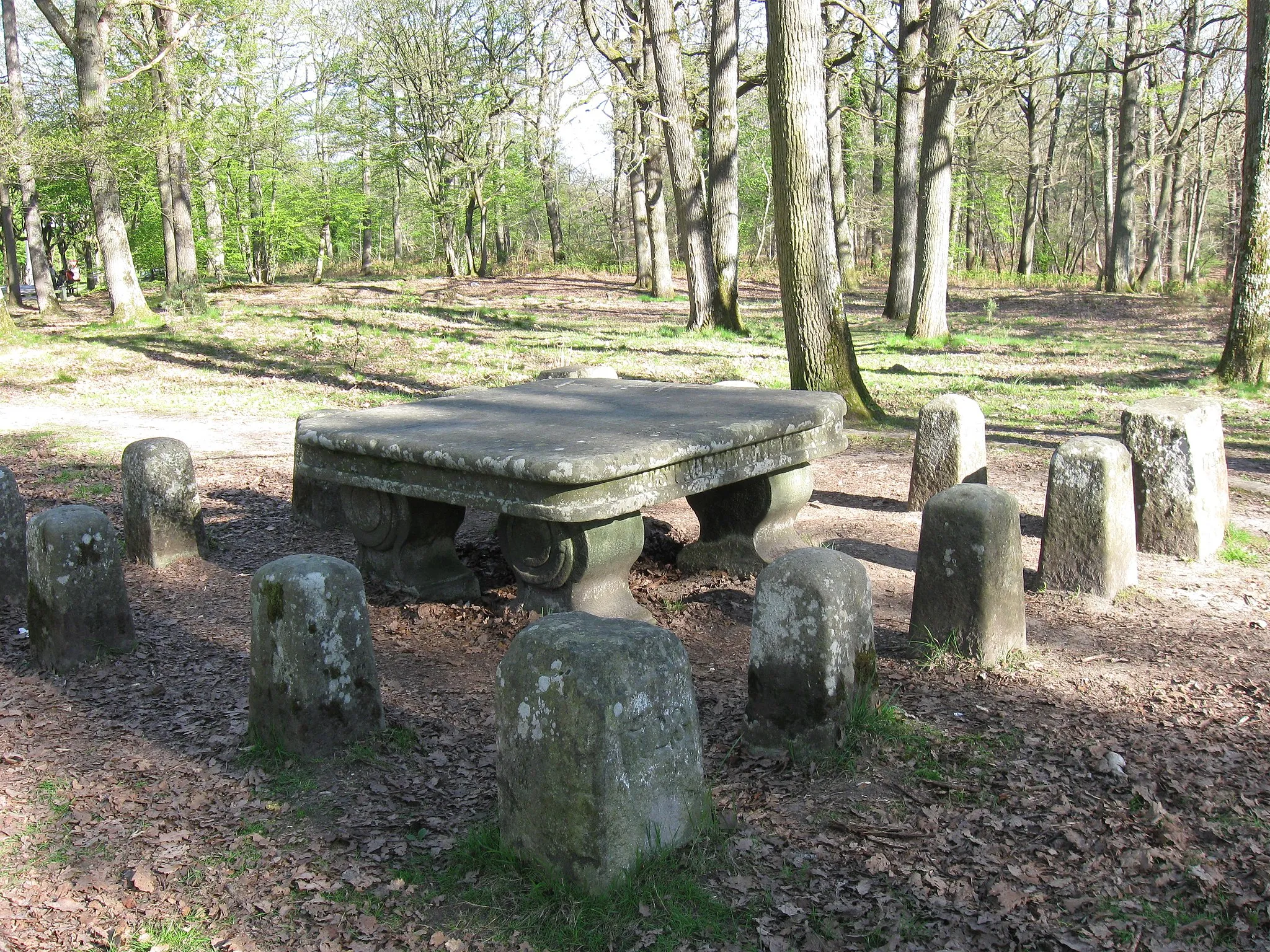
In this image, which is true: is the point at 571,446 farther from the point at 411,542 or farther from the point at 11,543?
the point at 11,543

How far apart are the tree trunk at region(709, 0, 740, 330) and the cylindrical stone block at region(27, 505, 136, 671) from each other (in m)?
12.8

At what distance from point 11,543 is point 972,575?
5.02 metres

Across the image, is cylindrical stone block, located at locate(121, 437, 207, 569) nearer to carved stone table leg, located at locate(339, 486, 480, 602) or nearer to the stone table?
the stone table

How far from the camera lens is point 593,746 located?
2.72 metres

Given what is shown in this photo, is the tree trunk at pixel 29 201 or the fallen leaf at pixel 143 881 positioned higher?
the tree trunk at pixel 29 201

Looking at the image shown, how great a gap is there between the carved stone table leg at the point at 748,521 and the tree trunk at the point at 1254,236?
272 inches

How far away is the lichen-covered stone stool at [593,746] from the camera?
107 inches

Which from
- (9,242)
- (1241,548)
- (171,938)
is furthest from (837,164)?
(171,938)

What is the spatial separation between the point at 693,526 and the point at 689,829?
3.98m

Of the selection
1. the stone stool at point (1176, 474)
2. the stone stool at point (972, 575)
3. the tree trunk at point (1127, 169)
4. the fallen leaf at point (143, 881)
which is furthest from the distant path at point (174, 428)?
the tree trunk at point (1127, 169)

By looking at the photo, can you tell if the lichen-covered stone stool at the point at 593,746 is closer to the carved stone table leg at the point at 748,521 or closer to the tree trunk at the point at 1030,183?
the carved stone table leg at the point at 748,521

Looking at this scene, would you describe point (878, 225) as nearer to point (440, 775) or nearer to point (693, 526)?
point (693, 526)

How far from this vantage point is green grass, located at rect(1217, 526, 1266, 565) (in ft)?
18.9

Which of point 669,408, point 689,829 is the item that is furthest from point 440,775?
point 669,408
